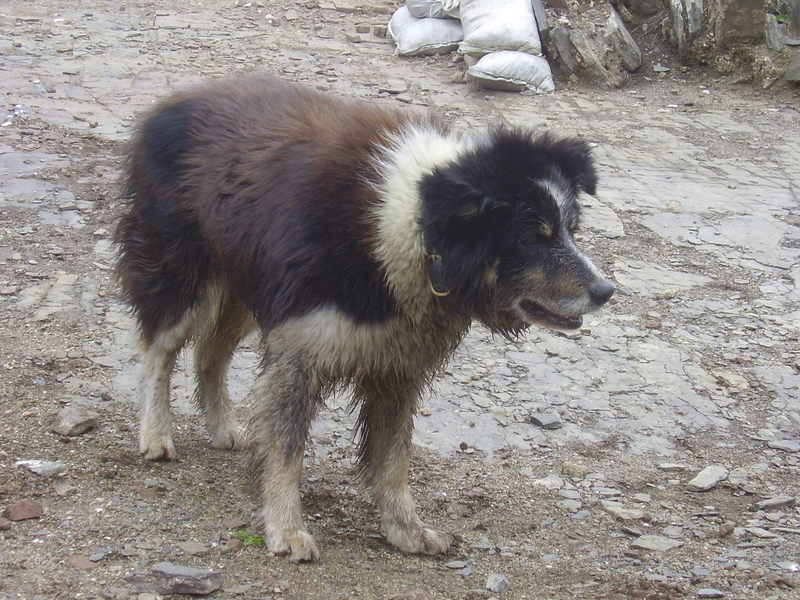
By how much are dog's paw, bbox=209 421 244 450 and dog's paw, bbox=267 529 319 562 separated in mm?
972

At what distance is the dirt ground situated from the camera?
11.9 feet

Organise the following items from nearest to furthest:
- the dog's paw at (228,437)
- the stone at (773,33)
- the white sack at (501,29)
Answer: the dog's paw at (228,437) → the white sack at (501,29) → the stone at (773,33)

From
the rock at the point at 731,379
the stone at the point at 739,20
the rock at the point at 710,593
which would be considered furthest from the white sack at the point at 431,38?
the rock at the point at 710,593

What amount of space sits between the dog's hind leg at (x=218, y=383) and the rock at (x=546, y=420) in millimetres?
1517

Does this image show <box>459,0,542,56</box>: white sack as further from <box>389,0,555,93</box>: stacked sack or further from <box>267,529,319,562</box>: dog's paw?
<box>267,529,319,562</box>: dog's paw

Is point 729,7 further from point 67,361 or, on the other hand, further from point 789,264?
point 67,361

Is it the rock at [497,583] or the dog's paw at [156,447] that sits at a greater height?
the rock at [497,583]

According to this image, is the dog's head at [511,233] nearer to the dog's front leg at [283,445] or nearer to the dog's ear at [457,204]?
the dog's ear at [457,204]

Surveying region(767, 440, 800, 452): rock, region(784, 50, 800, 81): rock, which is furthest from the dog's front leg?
region(784, 50, 800, 81): rock

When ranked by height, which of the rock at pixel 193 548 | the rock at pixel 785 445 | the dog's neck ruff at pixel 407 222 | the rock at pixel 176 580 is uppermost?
the dog's neck ruff at pixel 407 222

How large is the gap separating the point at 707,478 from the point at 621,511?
1.85 ft

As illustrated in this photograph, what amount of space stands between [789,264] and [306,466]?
418 centimetres

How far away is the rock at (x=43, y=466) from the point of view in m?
3.96

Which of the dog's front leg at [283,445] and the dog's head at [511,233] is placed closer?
the dog's head at [511,233]
